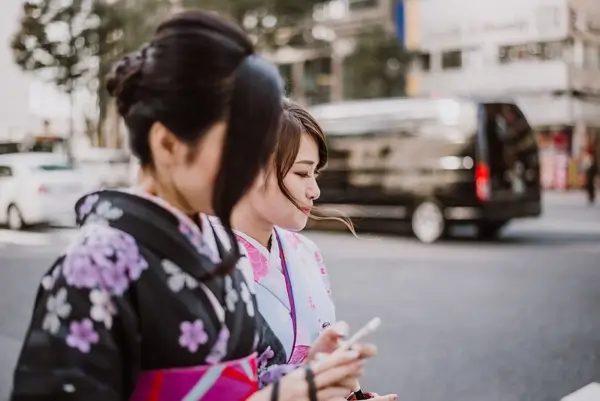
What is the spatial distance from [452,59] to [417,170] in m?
9.07

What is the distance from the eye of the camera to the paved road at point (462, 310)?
244cm

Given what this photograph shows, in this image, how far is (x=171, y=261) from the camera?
56 centimetres

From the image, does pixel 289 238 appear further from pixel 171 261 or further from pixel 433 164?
pixel 433 164

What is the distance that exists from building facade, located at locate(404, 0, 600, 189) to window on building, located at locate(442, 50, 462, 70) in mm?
18

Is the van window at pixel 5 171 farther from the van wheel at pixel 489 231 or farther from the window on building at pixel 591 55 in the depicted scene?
the window on building at pixel 591 55

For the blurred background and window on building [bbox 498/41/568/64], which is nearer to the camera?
the blurred background

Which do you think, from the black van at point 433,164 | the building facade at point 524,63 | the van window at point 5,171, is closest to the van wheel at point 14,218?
the van window at point 5,171

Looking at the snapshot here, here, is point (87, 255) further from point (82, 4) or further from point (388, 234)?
point (388, 234)

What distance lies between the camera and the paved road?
2.44 metres

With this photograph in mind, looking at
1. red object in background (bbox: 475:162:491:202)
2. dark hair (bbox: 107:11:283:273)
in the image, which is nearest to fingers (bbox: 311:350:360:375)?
dark hair (bbox: 107:11:283:273)

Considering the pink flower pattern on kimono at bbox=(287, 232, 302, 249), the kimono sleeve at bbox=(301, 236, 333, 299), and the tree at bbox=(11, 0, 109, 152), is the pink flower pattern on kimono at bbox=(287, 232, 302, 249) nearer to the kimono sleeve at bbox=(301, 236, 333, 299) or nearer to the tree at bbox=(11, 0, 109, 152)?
the kimono sleeve at bbox=(301, 236, 333, 299)

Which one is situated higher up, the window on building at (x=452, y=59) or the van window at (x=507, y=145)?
the window on building at (x=452, y=59)

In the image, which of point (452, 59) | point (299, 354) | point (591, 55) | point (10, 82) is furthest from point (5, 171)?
point (452, 59)

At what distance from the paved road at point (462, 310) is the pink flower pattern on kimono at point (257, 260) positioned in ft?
1.29
